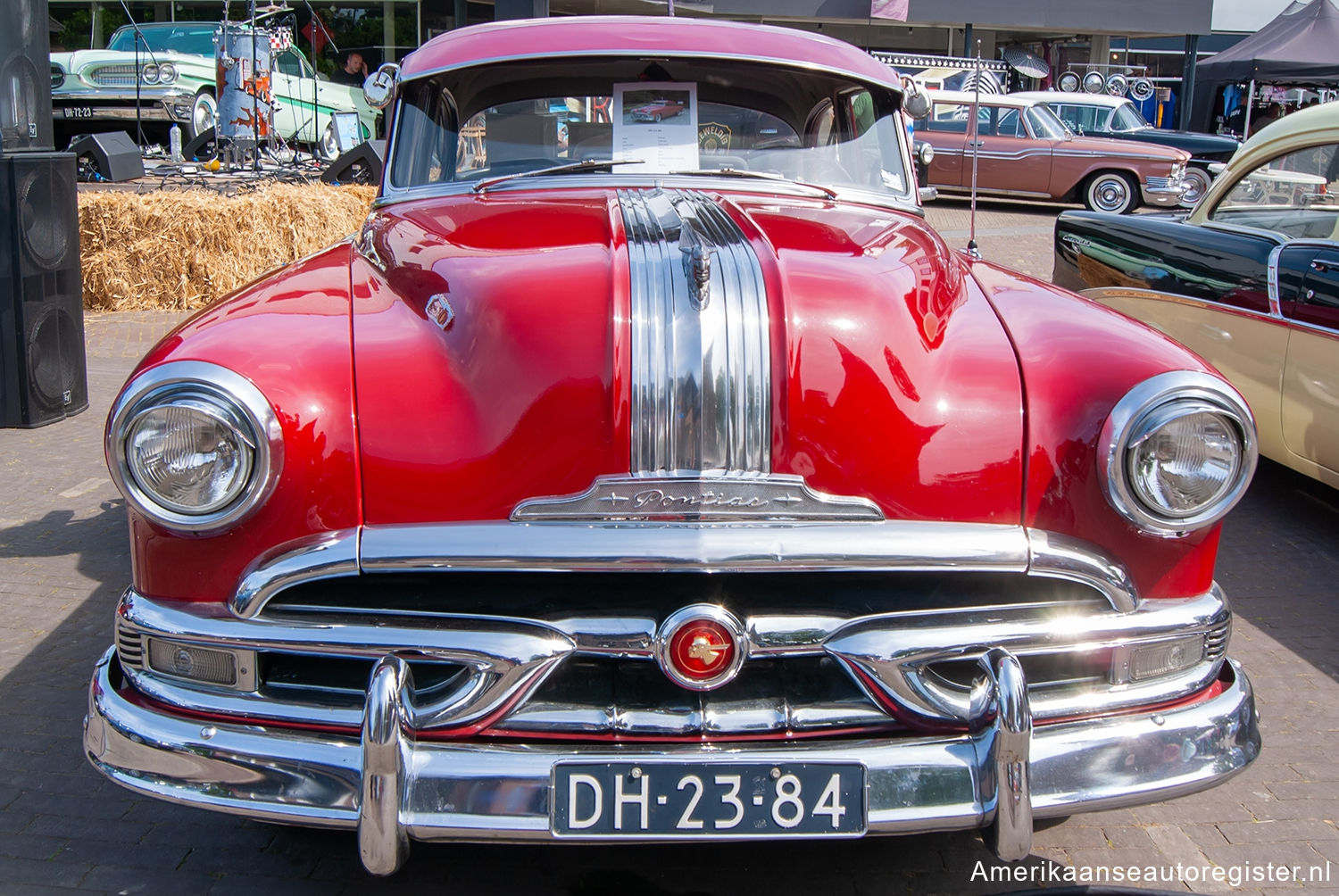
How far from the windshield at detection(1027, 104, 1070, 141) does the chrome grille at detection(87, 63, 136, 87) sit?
12207mm

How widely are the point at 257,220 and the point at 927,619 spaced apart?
26.4 ft

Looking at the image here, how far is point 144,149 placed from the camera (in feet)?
53.7

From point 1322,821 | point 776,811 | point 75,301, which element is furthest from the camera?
point 75,301

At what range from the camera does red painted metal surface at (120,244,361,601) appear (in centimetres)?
209

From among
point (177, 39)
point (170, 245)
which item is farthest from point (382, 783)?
point (177, 39)

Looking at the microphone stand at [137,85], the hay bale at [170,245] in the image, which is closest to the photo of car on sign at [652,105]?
the hay bale at [170,245]

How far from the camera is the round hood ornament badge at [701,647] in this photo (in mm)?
2021

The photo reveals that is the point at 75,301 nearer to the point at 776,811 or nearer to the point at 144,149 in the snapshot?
the point at 776,811

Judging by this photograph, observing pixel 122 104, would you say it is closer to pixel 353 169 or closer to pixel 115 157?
pixel 115 157

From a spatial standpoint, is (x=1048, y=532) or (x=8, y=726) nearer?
(x=1048, y=532)

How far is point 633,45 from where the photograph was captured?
3434 mm

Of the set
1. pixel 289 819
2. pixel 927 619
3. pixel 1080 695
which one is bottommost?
pixel 289 819

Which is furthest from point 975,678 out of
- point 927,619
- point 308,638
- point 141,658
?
point 141,658

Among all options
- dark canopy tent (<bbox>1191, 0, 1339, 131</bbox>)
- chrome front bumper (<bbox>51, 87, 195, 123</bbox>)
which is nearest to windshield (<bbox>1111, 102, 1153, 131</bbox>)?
dark canopy tent (<bbox>1191, 0, 1339, 131</bbox>)
